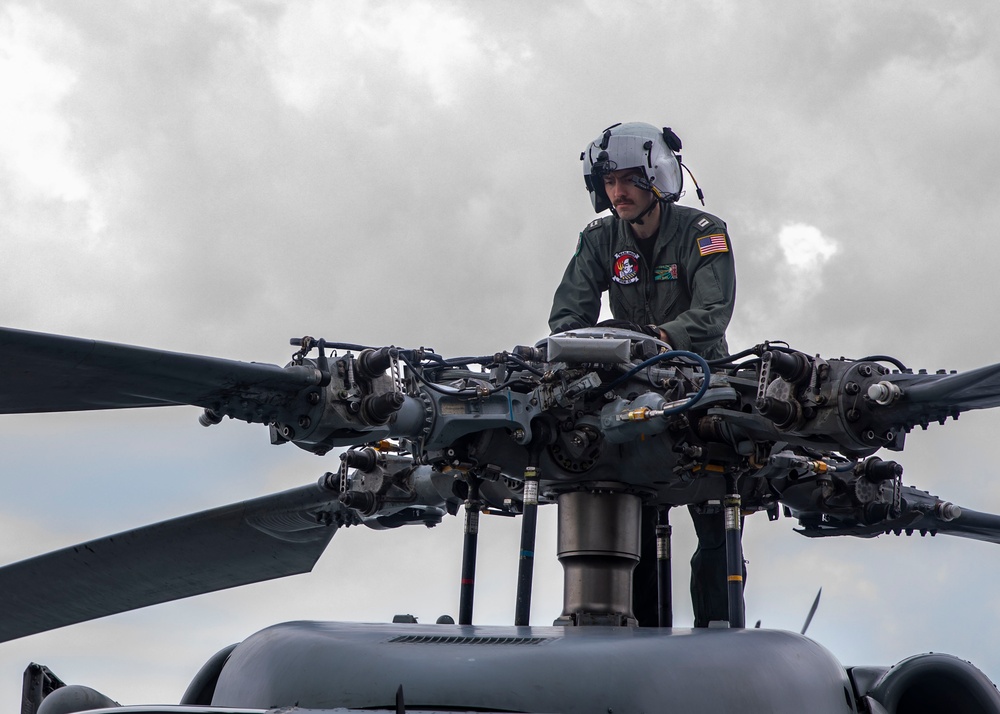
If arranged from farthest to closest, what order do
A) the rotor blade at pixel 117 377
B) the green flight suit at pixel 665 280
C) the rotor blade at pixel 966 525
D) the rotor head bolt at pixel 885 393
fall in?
the rotor blade at pixel 966 525, the green flight suit at pixel 665 280, the rotor head bolt at pixel 885 393, the rotor blade at pixel 117 377

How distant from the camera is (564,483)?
8516mm

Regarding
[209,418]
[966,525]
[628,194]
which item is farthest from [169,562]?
[966,525]

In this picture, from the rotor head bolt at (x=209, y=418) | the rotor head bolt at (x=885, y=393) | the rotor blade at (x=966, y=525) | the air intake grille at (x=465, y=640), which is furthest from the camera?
the rotor blade at (x=966, y=525)

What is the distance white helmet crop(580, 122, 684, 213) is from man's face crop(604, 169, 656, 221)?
0.20 feet

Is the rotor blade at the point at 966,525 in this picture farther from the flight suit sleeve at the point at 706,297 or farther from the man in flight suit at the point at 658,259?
the flight suit sleeve at the point at 706,297

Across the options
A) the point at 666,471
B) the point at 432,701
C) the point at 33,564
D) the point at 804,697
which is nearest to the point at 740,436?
the point at 666,471

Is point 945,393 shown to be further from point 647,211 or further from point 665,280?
point 647,211

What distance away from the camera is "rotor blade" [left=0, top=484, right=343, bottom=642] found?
8.93m

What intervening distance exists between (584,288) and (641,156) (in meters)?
1.13

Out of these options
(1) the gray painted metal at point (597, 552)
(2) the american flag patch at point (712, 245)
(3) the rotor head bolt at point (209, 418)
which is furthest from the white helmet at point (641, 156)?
(3) the rotor head bolt at point (209, 418)

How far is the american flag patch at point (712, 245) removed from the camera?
30.8ft

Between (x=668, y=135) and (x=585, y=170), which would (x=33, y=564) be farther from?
(x=668, y=135)

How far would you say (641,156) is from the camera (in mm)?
9344

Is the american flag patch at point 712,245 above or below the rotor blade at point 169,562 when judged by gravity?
above
